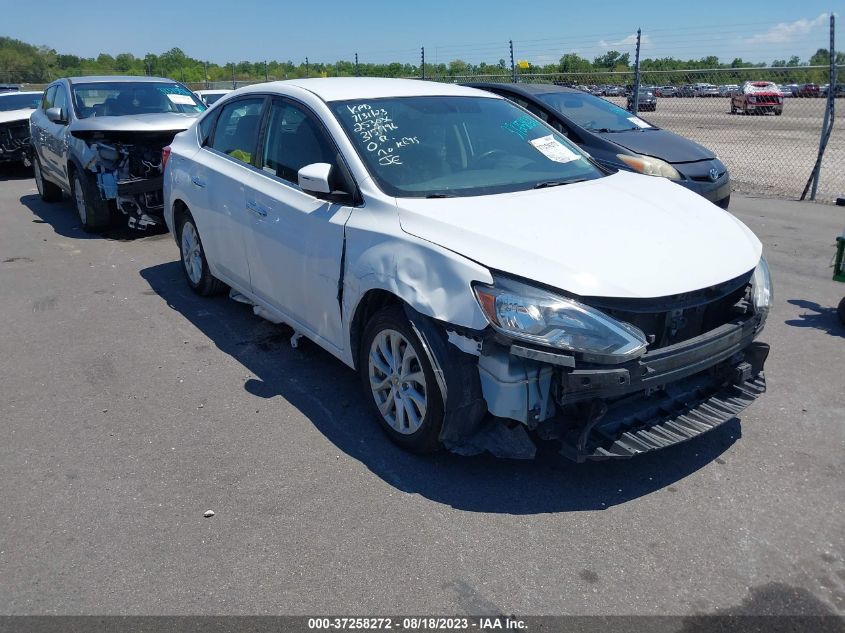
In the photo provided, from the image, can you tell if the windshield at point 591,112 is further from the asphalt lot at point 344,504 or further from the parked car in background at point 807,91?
the parked car in background at point 807,91

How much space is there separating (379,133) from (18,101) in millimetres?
13298

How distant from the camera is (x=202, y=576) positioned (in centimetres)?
286

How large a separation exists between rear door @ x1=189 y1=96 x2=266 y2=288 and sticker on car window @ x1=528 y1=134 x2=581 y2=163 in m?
1.87

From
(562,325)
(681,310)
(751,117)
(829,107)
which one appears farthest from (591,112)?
(751,117)

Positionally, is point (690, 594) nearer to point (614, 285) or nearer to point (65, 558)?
point (614, 285)

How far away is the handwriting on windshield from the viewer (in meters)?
3.97

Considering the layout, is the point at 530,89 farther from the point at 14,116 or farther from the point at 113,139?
the point at 14,116

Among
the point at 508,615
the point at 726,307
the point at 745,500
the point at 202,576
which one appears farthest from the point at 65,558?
the point at 726,307

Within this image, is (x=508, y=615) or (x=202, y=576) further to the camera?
(x=202, y=576)

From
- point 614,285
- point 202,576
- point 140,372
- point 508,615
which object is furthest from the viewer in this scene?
point 140,372

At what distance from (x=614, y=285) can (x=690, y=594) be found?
1.25 meters

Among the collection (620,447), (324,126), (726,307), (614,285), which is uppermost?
(324,126)

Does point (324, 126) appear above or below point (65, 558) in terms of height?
above

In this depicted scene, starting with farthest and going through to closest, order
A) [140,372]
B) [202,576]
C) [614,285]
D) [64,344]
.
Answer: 1. [64,344]
2. [140,372]
3. [614,285]
4. [202,576]
